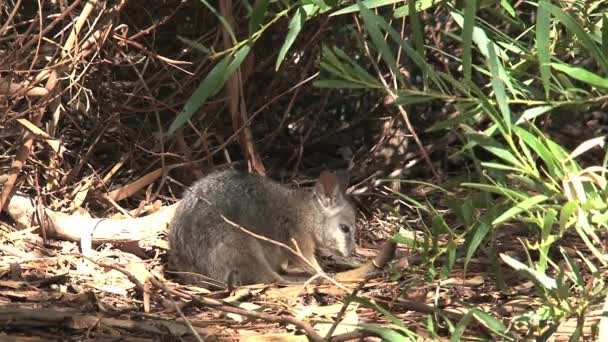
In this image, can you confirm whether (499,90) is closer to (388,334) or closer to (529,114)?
(529,114)

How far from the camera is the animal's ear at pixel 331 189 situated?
539 centimetres

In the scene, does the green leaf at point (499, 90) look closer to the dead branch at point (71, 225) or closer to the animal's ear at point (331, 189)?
the animal's ear at point (331, 189)

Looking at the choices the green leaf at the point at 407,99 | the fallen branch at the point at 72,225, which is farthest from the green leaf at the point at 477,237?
the fallen branch at the point at 72,225

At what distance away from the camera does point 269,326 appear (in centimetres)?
402

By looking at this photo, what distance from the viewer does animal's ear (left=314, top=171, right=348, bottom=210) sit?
539 centimetres

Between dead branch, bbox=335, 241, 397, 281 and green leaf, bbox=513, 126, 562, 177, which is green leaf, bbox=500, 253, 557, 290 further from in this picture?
dead branch, bbox=335, 241, 397, 281

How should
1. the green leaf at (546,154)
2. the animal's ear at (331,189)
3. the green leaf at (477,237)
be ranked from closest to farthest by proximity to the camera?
the green leaf at (546,154) < the green leaf at (477,237) < the animal's ear at (331,189)

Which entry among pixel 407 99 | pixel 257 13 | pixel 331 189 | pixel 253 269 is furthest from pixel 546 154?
pixel 331 189

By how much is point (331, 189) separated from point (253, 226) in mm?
522

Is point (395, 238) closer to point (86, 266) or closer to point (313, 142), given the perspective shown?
point (86, 266)

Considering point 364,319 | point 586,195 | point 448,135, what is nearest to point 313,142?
point 448,135

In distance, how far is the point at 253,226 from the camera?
201 inches

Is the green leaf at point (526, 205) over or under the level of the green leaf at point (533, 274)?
over

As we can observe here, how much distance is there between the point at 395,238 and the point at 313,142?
7.96 ft
